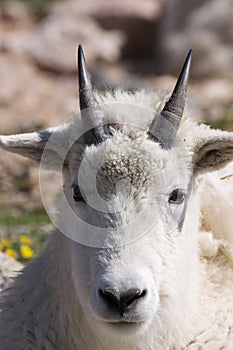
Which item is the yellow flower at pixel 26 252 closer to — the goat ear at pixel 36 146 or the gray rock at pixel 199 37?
the goat ear at pixel 36 146

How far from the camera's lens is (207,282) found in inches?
248

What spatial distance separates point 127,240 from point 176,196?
554 mm

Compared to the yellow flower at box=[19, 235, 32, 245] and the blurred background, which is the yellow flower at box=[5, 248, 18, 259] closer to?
the yellow flower at box=[19, 235, 32, 245]

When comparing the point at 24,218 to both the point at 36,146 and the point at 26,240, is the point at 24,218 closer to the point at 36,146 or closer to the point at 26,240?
the point at 26,240

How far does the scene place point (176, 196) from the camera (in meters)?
5.95

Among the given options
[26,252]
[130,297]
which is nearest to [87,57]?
[26,252]

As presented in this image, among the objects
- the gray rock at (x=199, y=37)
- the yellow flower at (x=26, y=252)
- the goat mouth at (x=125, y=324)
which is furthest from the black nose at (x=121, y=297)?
the gray rock at (x=199, y=37)

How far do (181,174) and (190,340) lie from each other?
3.30 feet

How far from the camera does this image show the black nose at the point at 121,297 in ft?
17.1

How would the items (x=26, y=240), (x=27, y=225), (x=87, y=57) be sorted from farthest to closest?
1. (x=87, y=57)
2. (x=27, y=225)
3. (x=26, y=240)

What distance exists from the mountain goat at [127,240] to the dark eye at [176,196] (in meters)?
0.01

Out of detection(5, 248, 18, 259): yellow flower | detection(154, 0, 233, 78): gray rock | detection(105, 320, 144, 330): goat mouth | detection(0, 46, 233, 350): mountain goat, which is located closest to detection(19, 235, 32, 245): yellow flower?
detection(5, 248, 18, 259): yellow flower

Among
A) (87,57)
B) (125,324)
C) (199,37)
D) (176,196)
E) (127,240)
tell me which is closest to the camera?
(125,324)

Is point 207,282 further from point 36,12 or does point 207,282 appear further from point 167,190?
point 36,12
